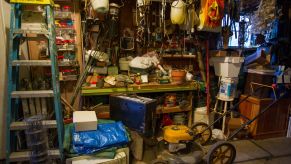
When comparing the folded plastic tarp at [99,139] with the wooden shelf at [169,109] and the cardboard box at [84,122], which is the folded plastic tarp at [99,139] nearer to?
the cardboard box at [84,122]

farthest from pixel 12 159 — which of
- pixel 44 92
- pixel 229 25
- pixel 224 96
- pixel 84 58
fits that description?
pixel 229 25

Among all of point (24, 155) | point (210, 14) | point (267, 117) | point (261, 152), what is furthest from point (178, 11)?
point (24, 155)

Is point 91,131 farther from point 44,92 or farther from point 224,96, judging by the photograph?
point 224,96

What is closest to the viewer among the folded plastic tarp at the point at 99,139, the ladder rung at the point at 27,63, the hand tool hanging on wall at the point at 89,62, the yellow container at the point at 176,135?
the ladder rung at the point at 27,63

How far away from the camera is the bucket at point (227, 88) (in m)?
3.04

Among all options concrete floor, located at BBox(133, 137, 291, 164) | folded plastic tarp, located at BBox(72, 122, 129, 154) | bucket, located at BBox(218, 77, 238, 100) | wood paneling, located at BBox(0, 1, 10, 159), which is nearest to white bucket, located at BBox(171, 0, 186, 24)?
bucket, located at BBox(218, 77, 238, 100)

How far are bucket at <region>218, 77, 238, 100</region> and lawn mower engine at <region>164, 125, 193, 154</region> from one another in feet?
3.57

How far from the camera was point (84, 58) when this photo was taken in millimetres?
2928

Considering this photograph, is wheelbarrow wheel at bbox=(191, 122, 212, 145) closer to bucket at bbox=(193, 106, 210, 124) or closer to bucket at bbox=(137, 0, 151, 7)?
bucket at bbox=(193, 106, 210, 124)

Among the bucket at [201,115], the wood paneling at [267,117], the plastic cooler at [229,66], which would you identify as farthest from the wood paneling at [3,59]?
the wood paneling at [267,117]

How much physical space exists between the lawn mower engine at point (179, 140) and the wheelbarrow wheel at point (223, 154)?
0.27m

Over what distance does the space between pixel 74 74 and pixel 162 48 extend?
1413mm

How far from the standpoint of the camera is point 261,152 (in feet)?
9.11

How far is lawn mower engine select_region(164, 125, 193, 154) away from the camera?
2252 millimetres
